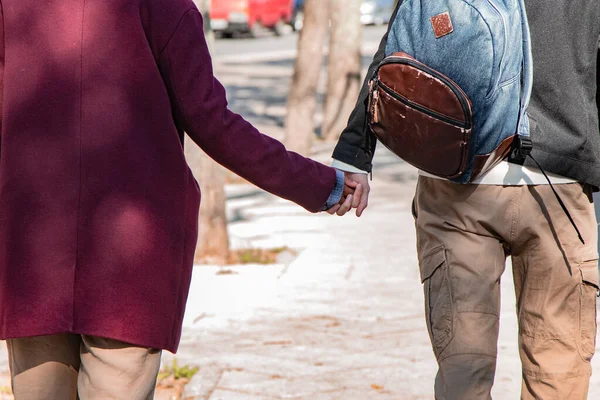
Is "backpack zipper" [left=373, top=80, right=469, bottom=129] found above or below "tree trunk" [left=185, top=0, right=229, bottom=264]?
above

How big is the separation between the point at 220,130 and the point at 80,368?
0.70 meters

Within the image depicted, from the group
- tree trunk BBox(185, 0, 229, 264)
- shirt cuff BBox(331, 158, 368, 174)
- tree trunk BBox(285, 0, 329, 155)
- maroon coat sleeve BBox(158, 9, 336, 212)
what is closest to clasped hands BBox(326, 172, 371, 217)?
shirt cuff BBox(331, 158, 368, 174)

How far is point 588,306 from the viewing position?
3.13 metres

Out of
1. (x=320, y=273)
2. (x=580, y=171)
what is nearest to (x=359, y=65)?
(x=320, y=273)

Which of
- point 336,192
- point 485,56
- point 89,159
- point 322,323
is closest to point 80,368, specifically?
A: point 89,159

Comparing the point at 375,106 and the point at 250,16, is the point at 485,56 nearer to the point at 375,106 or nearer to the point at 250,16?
the point at 375,106

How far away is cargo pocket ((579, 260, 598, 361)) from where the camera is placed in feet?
10.2

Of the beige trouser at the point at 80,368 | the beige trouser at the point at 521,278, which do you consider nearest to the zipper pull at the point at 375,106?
the beige trouser at the point at 521,278

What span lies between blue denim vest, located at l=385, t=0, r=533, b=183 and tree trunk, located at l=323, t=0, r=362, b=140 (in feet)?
37.4

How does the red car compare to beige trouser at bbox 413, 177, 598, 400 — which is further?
the red car

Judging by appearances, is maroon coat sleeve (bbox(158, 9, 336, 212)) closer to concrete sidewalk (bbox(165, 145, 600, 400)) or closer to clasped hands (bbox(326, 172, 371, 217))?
clasped hands (bbox(326, 172, 371, 217))

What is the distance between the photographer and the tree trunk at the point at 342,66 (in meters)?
14.6

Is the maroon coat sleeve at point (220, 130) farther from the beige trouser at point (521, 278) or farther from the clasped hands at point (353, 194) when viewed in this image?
the beige trouser at point (521, 278)

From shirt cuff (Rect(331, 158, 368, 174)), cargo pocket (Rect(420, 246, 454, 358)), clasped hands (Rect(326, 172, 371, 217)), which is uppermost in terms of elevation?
shirt cuff (Rect(331, 158, 368, 174))
